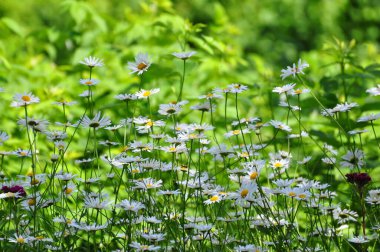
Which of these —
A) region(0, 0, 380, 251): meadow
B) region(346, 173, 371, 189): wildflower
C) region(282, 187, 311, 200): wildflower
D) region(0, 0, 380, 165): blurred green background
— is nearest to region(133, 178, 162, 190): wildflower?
region(0, 0, 380, 251): meadow

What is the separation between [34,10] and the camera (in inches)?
323

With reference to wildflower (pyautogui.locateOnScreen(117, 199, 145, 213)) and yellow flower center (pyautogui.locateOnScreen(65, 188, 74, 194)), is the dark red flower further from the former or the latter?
yellow flower center (pyautogui.locateOnScreen(65, 188, 74, 194))

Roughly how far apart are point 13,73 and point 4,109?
0.39m

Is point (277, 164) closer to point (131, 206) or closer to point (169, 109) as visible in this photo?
point (169, 109)

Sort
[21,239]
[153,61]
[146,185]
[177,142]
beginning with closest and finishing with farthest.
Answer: [21,239]
[146,185]
[177,142]
[153,61]

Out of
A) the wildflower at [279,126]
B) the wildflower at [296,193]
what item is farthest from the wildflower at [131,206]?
the wildflower at [279,126]

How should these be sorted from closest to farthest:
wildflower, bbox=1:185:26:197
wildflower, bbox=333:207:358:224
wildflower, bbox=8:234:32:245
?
wildflower, bbox=8:234:32:245 → wildflower, bbox=1:185:26:197 → wildflower, bbox=333:207:358:224

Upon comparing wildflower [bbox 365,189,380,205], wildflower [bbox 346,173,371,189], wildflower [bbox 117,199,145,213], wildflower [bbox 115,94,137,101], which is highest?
wildflower [bbox 115,94,137,101]

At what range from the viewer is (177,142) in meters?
1.64

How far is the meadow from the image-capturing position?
5.07 ft

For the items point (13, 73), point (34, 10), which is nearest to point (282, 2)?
point (34, 10)

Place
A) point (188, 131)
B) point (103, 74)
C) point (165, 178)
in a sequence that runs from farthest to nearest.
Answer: point (103, 74) → point (165, 178) → point (188, 131)

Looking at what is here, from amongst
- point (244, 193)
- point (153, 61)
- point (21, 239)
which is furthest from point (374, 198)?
point (153, 61)

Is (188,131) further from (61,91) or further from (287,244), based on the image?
(61,91)
